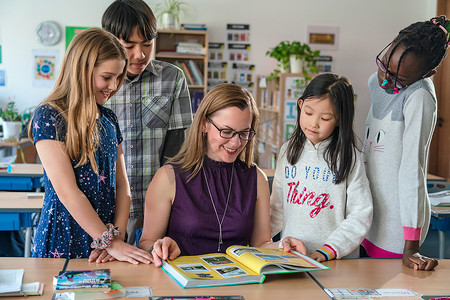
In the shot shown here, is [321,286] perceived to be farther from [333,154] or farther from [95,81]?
[95,81]

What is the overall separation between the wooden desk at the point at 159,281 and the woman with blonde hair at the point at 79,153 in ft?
0.23

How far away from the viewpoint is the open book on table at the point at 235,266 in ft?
4.69

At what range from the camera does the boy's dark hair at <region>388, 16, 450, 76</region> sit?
1.63 meters

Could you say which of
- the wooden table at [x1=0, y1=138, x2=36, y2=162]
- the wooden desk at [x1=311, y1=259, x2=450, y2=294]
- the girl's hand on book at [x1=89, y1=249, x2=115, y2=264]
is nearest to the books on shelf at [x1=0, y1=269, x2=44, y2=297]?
the girl's hand on book at [x1=89, y1=249, x2=115, y2=264]

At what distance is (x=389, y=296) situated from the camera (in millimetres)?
1426

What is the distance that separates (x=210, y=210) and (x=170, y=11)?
15.8ft

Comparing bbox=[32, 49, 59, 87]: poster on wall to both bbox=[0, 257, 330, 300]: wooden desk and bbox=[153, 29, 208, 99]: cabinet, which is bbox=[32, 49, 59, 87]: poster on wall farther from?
bbox=[0, 257, 330, 300]: wooden desk

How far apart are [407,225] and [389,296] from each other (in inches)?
12.9

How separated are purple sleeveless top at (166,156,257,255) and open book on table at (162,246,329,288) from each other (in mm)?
163

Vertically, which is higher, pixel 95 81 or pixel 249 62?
pixel 249 62

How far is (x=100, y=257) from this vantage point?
1.60 m

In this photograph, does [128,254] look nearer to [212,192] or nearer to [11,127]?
[212,192]

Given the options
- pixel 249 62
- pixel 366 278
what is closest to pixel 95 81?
pixel 366 278

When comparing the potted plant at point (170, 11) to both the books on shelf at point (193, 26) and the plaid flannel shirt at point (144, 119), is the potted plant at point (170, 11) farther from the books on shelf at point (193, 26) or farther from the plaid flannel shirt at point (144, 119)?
the plaid flannel shirt at point (144, 119)
